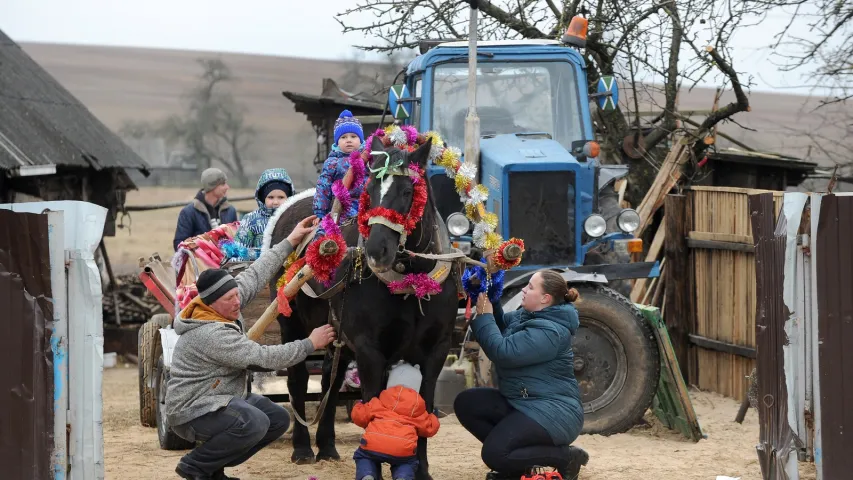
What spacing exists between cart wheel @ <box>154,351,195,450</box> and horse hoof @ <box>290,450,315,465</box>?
35.1 inches

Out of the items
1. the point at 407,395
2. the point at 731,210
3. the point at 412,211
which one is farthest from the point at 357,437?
the point at 731,210

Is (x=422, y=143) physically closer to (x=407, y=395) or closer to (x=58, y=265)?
(x=407, y=395)

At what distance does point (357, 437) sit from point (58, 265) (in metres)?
4.01

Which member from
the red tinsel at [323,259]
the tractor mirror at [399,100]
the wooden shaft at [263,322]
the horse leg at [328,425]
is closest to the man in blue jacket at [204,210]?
the tractor mirror at [399,100]

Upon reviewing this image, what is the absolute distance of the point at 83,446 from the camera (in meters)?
4.83

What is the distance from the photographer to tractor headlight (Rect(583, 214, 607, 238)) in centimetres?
875

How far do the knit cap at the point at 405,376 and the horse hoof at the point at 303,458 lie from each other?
4.71ft

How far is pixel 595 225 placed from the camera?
28.8 ft

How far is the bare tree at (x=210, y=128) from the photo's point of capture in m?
58.8

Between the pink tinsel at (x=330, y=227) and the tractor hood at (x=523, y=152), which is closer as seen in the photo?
the pink tinsel at (x=330, y=227)

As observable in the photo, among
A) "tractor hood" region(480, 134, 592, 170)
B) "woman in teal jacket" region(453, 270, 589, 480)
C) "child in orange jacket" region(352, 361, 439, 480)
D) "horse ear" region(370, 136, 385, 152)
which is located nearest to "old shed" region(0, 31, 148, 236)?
"tractor hood" region(480, 134, 592, 170)

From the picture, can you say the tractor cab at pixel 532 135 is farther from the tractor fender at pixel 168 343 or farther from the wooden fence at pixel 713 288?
the tractor fender at pixel 168 343

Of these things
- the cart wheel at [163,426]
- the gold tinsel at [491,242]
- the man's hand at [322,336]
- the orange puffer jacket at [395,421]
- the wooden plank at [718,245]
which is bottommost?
the cart wheel at [163,426]

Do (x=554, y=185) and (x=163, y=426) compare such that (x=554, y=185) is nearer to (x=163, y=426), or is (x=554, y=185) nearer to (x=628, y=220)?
(x=628, y=220)
